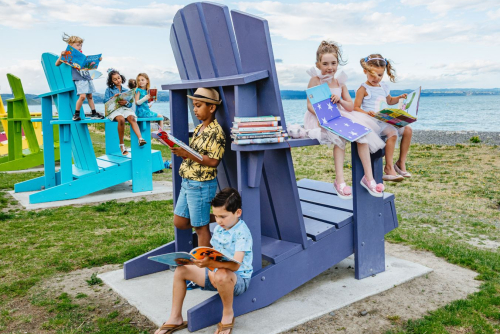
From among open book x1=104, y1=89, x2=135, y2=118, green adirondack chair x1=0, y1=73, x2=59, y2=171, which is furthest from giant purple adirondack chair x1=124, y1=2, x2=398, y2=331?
green adirondack chair x1=0, y1=73, x2=59, y2=171

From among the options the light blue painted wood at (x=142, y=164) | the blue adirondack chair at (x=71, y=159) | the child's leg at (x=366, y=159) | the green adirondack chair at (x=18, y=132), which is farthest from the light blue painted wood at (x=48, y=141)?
the child's leg at (x=366, y=159)

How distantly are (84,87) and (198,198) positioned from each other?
Result: 17.2ft

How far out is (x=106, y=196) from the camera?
828cm

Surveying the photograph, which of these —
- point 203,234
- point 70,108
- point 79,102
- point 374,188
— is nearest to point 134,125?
point 79,102

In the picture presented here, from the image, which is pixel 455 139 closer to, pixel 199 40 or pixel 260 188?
pixel 260 188

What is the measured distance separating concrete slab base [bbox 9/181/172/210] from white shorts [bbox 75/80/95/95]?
1.85 metres

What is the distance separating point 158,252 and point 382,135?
2316mm

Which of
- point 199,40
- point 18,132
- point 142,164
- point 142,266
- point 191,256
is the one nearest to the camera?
point 191,256

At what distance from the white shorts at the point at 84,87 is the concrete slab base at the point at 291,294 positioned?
4.50 meters

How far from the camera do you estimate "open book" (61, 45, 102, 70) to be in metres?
7.77

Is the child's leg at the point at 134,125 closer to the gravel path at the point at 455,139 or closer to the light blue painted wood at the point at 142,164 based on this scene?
the light blue painted wood at the point at 142,164

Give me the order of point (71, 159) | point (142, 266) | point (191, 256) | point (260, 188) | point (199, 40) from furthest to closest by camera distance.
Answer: point (71, 159)
point (142, 266)
point (260, 188)
point (199, 40)
point (191, 256)

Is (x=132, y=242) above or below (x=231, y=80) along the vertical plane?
below

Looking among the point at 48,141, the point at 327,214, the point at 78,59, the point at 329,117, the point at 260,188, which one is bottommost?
the point at 327,214
